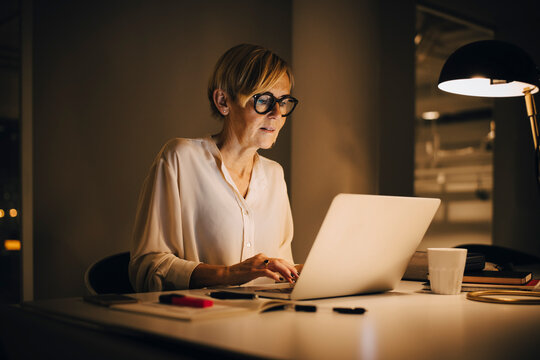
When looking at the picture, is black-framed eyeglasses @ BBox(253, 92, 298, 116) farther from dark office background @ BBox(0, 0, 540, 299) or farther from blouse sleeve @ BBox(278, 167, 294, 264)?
dark office background @ BBox(0, 0, 540, 299)

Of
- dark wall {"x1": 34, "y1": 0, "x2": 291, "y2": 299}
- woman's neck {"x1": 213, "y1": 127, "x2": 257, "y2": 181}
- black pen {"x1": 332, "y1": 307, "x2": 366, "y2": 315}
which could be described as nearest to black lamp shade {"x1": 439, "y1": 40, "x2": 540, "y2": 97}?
woman's neck {"x1": 213, "y1": 127, "x2": 257, "y2": 181}

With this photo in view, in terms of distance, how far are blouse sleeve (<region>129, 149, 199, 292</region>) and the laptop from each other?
359 millimetres

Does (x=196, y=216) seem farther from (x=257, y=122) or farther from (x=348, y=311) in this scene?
(x=348, y=311)

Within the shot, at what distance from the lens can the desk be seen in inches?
28.7

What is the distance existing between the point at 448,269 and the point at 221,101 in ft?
3.51

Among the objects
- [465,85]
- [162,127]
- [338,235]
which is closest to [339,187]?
[162,127]

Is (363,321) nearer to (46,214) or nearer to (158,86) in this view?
(46,214)

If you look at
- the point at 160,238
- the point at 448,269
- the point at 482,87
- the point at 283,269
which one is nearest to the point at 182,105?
the point at 160,238

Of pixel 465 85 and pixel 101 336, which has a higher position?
pixel 465 85

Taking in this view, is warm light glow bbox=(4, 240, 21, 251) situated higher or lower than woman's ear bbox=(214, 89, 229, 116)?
lower

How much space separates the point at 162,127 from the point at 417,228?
83.0 inches

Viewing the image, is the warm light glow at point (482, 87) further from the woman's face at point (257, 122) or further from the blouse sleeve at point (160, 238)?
the blouse sleeve at point (160, 238)

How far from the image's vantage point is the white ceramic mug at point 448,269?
135cm

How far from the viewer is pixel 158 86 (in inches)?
123
